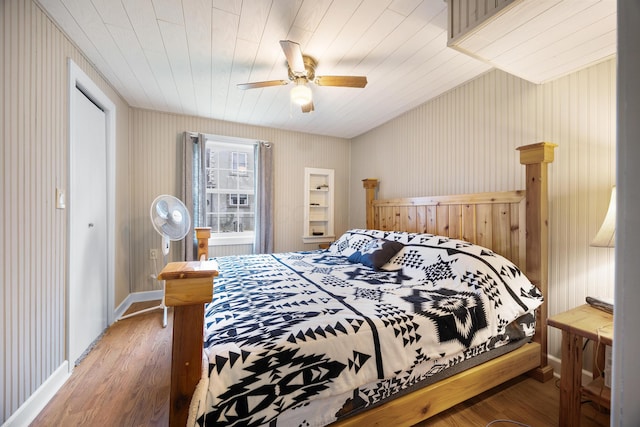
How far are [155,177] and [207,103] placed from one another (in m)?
1.17

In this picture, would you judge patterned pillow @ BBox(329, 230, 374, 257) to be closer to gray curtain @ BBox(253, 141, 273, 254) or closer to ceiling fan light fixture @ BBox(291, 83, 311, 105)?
gray curtain @ BBox(253, 141, 273, 254)

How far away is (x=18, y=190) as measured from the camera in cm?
133

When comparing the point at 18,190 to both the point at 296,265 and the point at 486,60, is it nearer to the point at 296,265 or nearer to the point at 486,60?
the point at 296,265

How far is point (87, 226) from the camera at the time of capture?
2115 millimetres

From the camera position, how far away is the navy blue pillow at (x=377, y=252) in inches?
87.0

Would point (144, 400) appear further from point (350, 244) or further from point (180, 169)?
point (180, 169)

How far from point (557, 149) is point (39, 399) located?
3697 millimetres

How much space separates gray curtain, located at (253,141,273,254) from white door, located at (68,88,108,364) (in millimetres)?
1664

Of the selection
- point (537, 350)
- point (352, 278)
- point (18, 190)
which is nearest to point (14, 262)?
point (18, 190)

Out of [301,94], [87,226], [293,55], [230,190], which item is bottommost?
[87,226]

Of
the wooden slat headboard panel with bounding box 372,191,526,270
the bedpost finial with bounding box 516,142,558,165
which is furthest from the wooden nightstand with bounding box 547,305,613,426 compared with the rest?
the bedpost finial with bounding box 516,142,558,165

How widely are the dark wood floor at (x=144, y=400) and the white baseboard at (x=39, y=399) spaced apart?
0.11ft

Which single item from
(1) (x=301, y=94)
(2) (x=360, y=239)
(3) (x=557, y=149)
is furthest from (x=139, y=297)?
(3) (x=557, y=149)

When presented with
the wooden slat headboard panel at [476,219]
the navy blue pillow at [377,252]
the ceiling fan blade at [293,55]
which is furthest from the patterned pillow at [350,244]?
the ceiling fan blade at [293,55]
